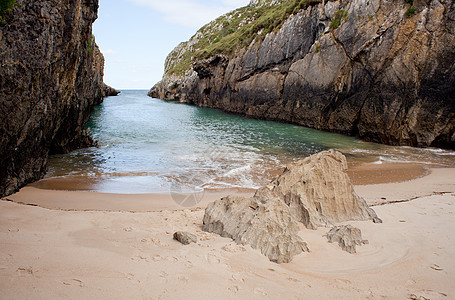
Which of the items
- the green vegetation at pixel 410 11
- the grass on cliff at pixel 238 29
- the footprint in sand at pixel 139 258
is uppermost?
the grass on cliff at pixel 238 29

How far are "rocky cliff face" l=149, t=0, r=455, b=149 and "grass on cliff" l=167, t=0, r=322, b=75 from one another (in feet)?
5.40

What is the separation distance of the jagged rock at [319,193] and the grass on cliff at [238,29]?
86.3 feet

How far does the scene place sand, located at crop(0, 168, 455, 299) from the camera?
301 cm

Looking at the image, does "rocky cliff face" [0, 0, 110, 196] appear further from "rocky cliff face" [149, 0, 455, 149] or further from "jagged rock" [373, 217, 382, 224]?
"rocky cliff face" [149, 0, 455, 149]

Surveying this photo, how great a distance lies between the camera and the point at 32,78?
773 cm

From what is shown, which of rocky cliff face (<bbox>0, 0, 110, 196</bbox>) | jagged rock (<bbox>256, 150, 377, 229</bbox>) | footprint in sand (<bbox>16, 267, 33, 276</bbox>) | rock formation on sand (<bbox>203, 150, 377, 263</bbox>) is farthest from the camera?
rocky cliff face (<bbox>0, 0, 110, 196</bbox>)

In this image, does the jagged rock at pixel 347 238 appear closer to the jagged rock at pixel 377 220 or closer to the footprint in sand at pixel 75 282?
the jagged rock at pixel 377 220

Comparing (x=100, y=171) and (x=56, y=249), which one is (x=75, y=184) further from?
(x=56, y=249)

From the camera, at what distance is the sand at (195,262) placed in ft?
9.87

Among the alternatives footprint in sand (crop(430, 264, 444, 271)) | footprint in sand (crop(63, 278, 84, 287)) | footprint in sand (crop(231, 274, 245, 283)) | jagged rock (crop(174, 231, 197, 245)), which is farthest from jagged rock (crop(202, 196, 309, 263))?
footprint in sand (crop(63, 278, 84, 287))

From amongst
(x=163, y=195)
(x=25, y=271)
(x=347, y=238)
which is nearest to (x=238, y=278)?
(x=347, y=238)

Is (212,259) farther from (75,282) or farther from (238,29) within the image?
(238,29)

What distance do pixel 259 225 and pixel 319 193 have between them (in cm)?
173

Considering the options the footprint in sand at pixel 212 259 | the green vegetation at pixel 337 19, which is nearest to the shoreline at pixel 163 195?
the footprint in sand at pixel 212 259
